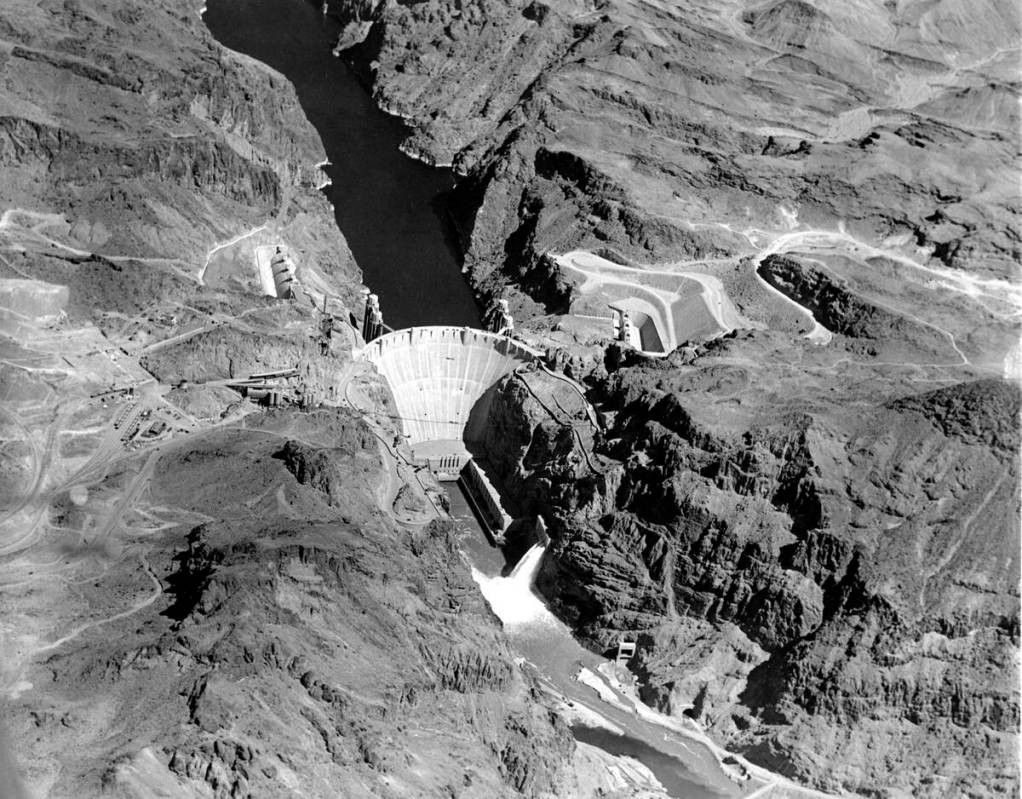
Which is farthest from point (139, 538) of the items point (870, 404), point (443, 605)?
point (870, 404)

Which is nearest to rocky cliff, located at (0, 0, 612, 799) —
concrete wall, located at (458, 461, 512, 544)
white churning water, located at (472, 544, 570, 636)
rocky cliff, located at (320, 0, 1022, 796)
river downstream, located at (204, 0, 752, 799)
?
river downstream, located at (204, 0, 752, 799)

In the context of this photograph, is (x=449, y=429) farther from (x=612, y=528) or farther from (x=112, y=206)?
(x=112, y=206)

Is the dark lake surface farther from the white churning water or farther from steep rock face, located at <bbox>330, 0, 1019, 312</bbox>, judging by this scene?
the white churning water

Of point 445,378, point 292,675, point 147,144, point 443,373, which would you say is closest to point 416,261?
point 147,144

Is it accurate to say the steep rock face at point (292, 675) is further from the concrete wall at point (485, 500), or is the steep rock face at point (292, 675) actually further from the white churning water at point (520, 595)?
the concrete wall at point (485, 500)

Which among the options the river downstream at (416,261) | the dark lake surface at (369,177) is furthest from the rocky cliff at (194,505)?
the river downstream at (416,261)

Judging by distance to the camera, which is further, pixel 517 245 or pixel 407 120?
pixel 407 120
